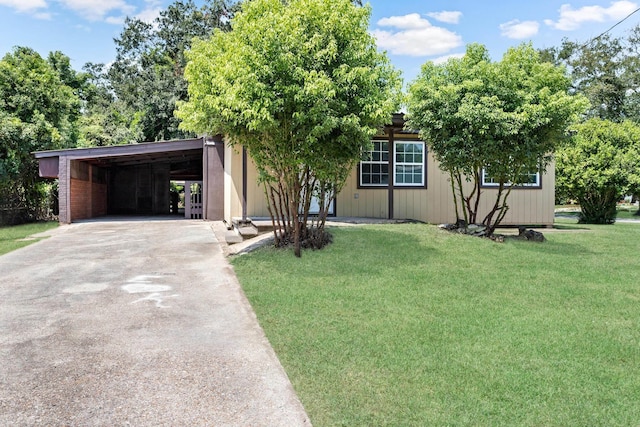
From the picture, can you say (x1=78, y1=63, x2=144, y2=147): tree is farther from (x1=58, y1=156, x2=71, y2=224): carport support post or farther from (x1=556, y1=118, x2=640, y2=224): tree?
(x1=556, y1=118, x2=640, y2=224): tree

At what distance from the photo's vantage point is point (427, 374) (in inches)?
135

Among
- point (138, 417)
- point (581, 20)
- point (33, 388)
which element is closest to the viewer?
point (138, 417)

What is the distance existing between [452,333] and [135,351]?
274 cm

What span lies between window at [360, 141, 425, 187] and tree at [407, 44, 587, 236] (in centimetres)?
344

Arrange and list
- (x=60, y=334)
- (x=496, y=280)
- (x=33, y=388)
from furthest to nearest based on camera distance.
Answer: (x=496, y=280) < (x=60, y=334) < (x=33, y=388)

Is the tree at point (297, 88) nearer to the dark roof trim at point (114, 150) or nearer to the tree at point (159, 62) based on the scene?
the dark roof trim at point (114, 150)

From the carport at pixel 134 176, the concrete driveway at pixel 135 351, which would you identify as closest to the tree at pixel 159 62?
the carport at pixel 134 176

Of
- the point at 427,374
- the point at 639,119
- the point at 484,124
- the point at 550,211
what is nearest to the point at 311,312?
the point at 427,374

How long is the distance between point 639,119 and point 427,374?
33.8 meters

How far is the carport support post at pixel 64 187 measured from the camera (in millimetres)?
14547

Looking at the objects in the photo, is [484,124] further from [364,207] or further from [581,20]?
[581,20]

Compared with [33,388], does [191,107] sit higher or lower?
higher

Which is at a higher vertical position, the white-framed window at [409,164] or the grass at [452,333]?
the white-framed window at [409,164]

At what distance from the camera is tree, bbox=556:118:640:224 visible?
1647 cm
